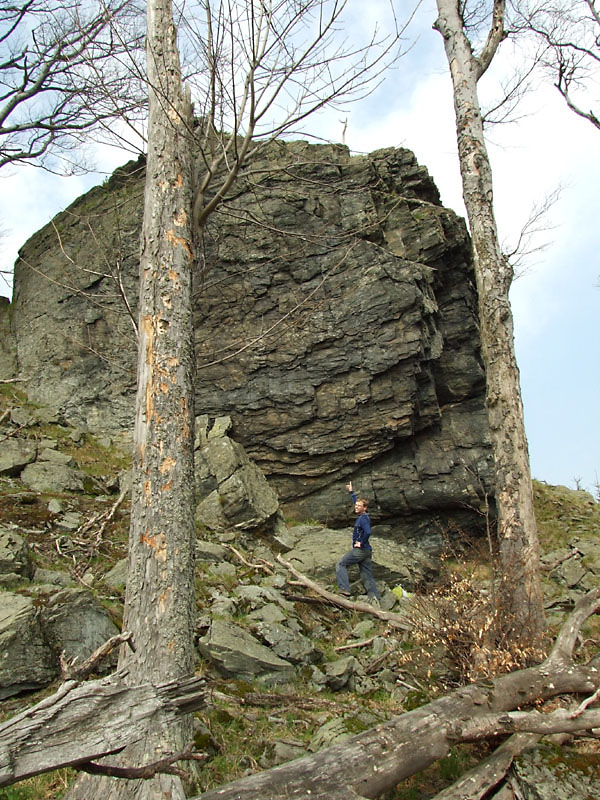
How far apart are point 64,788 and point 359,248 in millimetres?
12498

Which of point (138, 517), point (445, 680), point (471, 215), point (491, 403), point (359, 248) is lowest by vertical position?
point (445, 680)

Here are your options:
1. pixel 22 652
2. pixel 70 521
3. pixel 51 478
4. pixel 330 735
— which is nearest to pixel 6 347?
pixel 51 478

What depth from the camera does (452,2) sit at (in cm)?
892

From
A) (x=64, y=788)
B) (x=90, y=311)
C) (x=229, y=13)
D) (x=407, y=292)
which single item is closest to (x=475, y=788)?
Result: (x=64, y=788)

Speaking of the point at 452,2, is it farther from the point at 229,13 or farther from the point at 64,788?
the point at 64,788

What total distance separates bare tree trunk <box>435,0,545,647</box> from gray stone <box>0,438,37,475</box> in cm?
883

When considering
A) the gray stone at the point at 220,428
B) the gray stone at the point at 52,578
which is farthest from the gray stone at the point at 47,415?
the gray stone at the point at 52,578

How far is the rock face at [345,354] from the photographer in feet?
44.5

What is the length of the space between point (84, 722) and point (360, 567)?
317 inches

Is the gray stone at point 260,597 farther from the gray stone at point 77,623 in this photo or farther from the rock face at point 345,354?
the rock face at point 345,354

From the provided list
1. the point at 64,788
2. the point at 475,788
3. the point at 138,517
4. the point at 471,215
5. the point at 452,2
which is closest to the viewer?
the point at 475,788

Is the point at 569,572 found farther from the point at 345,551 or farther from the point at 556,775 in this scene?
the point at 556,775

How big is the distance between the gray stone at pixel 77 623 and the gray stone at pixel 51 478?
540 cm

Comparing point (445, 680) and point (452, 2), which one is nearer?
point (445, 680)
